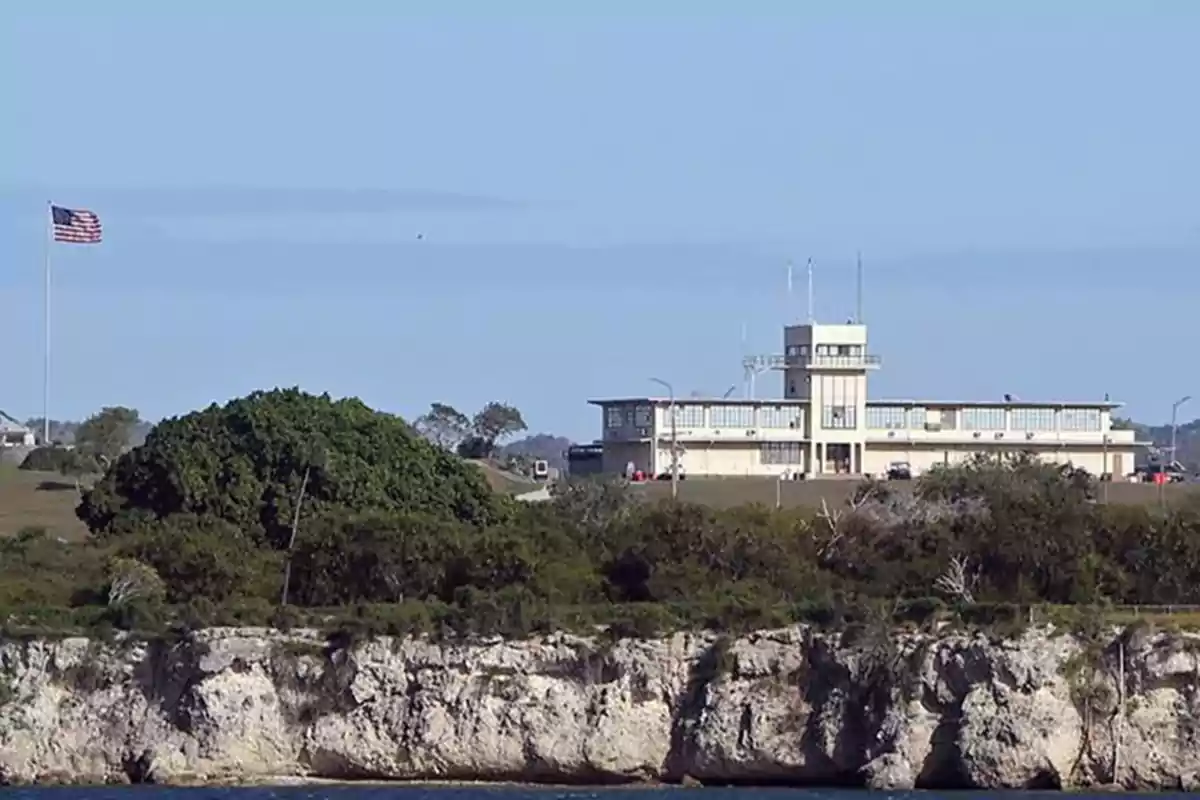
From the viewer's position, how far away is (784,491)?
112188 millimetres

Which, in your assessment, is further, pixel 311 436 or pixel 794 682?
pixel 311 436

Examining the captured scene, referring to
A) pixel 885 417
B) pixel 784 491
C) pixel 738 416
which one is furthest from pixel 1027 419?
pixel 784 491

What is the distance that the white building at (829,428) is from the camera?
123000mm

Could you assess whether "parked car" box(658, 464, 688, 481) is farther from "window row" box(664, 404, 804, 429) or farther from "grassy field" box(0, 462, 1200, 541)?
"window row" box(664, 404, 804, 429)

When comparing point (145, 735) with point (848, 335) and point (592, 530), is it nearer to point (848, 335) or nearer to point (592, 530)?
point (592, 530)

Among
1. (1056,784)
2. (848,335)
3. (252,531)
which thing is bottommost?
(1056,784)

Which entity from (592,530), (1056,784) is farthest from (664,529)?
(1056,784)

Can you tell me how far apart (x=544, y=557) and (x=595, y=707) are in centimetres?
1067

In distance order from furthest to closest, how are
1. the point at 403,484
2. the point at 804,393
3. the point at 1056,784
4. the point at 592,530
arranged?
1. the point at 804,393
2. the point at 403,484
3. the point at 592,530
4. the point at 1056,784

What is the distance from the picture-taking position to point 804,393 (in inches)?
4914

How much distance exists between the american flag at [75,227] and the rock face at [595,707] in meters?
30.7

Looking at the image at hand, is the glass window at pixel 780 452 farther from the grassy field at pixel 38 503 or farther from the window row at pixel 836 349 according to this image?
the grassy field at pixel 38 503

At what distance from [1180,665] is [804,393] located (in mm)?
63828

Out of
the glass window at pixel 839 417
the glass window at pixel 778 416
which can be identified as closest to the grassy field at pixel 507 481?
the glass window at pixel 778 416
